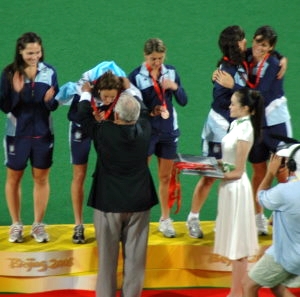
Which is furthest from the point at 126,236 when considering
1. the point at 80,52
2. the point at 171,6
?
the point at 171,6

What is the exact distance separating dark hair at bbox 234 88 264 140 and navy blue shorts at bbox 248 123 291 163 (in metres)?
0.72

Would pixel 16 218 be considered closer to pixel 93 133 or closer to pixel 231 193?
pixel 93 133

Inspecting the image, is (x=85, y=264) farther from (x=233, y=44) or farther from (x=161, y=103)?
(x=233, y=44)

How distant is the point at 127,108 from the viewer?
19.7 feet

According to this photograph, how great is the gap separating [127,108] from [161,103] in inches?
40.4

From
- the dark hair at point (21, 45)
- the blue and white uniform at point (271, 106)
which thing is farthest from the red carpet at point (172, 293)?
the dark hair at point (21, 45)

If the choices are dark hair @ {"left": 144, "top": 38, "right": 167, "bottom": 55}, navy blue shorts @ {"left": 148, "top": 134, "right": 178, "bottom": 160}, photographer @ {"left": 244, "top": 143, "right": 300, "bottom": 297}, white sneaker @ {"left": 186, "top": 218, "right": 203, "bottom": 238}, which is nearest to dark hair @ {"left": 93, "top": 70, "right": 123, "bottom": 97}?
dark hair @ {"left": 144, "top": 38, "right": 167, "bottom": 55}

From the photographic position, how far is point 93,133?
6172 millimetres

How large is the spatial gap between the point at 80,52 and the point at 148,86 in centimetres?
346

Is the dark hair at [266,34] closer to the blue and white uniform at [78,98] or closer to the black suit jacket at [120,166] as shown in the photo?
the blue and white uniform at [78,98]

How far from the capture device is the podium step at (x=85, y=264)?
685 cm

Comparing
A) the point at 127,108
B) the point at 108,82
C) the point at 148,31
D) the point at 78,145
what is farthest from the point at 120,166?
the point at 148,31

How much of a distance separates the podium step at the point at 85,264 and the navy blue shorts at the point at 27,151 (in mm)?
642

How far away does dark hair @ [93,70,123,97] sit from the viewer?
6320 mm
